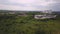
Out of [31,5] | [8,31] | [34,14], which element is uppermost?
[31,5]

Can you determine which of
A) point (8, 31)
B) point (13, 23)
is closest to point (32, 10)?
point (13, 23)

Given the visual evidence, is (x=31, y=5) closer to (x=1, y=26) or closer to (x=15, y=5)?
(x=15, y=5)

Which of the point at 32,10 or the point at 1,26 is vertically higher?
the point at 32,10

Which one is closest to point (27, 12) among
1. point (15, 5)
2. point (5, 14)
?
point (15, 5)

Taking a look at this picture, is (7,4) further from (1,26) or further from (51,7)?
(51,7)
